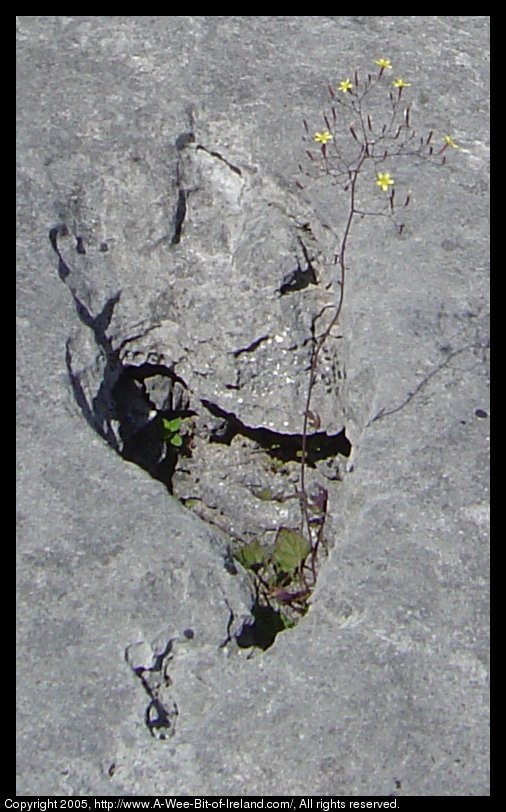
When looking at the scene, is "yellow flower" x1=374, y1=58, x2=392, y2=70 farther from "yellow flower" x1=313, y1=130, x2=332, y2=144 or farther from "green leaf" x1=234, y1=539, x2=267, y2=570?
"green leaf" x1=234, y1=539, x2=267, y2=570

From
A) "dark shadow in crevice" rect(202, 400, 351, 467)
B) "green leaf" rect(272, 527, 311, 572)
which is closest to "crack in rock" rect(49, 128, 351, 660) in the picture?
"dark shadow in crevice" rect(202, 400, 351, 467)

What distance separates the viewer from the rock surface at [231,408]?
2.56 m

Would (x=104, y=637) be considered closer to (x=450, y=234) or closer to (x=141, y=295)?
(x=141, y=295)

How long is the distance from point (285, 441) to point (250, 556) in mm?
439

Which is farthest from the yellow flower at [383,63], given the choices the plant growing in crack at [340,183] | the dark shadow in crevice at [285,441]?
the dark shadow in crevice at [285,441]

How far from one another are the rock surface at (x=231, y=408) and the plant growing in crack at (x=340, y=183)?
0.05m

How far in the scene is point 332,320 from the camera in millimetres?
3469

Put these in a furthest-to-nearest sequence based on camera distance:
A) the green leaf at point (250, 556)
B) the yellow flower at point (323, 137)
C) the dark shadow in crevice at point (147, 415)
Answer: the dark shadow in crevice at point (147, 415) → the yellow flower at point (323, 137) → the green leaf at point (250, 556)

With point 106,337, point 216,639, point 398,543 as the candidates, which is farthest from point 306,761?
point 106,337

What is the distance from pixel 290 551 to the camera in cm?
334

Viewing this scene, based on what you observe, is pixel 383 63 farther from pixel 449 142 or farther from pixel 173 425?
pixel 173 425

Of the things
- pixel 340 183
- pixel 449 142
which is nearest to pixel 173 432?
pixel 340 183

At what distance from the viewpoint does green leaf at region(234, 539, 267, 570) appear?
339cm

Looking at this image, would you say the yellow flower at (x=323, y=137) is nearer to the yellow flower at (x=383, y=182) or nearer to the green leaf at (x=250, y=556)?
the yellow flower at (x=383, y=182)
